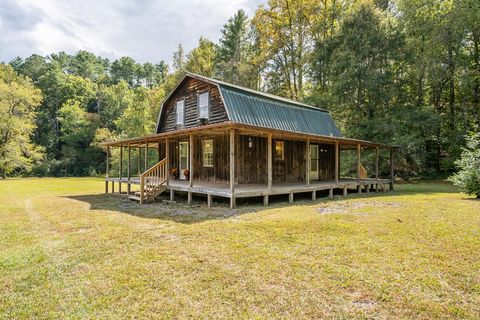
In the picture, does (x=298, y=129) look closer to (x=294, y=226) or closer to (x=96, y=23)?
(x=294, y=226)

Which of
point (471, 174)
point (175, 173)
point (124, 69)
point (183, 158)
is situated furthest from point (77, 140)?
point (471, 174)

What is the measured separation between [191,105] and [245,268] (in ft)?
38.6

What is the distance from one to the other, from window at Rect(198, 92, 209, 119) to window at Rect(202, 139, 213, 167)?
1.23 m

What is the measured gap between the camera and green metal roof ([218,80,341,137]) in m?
12.4

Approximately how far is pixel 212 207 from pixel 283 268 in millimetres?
5878

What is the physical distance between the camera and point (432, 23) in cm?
1992

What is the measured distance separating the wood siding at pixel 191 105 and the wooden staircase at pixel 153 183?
324 centimetres

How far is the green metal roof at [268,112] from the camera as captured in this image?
40.7 feet

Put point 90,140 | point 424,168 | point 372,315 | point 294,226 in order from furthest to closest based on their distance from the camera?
point 90,140 < point 424,168 < point 294,226 < point 372,315

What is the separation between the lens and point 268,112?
13633 mm

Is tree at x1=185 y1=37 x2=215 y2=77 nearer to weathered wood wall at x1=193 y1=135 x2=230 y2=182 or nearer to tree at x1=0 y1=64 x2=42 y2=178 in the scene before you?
tree at x1=0 y1=64 x2=42 y2=178

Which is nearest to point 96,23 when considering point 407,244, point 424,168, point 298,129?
point 298,129

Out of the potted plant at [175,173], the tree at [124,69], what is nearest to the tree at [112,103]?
the tree at [124,69]

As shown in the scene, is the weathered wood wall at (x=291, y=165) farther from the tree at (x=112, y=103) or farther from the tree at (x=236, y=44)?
the tree at (x=112, y=103)
